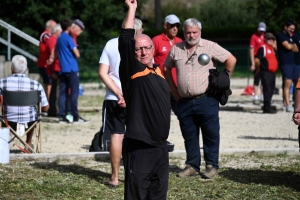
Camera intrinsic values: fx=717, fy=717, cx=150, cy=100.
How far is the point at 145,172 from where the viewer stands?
588 cm

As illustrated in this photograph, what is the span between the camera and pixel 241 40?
112 ft

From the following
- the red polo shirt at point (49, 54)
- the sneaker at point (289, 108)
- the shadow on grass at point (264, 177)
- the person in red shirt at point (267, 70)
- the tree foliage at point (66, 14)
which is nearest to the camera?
the shadow on grass at point (264, 177)

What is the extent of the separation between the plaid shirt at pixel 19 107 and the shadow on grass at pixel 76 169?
903 mm

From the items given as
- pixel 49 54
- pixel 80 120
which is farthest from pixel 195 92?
pixel 49 54

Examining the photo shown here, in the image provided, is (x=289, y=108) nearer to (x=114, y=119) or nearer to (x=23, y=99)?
(x=23, y=99)

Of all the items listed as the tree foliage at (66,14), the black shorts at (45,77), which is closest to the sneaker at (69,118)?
the black shorts at (45,77)

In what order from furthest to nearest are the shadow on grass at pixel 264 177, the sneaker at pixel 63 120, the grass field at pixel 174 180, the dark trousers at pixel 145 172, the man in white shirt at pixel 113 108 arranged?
the sneaker at pixel 63 120 → the shadow on grass at pixel 264 177 → the man in white shirt at pixel 113 108 → the grass field at pixel 174 180 → the dark trousers at pixel 145 172

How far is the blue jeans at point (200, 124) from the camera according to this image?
8.39m

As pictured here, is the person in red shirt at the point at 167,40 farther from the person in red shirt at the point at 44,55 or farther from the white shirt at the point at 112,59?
the person in red shirt at the point at 44,55

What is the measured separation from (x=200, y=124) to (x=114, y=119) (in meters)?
1.11

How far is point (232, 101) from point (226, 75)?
9.96 m

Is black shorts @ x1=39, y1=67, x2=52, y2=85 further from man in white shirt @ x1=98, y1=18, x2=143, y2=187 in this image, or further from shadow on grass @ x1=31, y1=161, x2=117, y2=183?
man in white shirt @ x1=98, y1=18, x2=143, y2=187

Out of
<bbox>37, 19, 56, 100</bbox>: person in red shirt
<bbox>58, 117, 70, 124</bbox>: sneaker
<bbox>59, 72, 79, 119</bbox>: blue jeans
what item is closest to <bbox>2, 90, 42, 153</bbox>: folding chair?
<bbox>59, 72, 79, 119</bbox>: blue jeans

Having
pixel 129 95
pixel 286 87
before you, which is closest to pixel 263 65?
pixel 286 87
